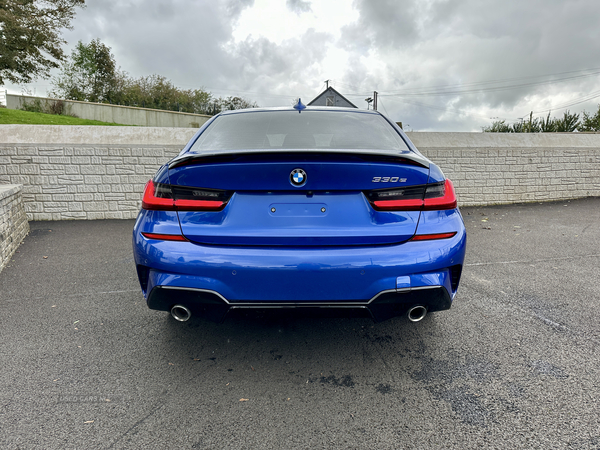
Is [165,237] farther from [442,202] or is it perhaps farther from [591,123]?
[591,123]

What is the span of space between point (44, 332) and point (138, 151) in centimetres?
561

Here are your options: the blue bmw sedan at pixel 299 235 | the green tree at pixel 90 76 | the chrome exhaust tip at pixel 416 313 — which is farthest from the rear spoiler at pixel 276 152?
the green tree at pixel 90 76

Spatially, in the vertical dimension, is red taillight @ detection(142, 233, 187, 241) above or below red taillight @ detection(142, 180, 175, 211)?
below

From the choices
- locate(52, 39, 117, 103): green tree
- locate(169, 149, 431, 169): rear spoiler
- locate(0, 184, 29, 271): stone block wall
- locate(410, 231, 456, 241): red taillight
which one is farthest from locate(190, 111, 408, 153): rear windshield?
locate(52, 39, 117, 103): green tree

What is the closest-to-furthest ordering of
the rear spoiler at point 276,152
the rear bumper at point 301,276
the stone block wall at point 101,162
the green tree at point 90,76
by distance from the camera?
the rear bumper at point 301,276, the rear spoiler at point 276,152, the stone block wall at point 101,162, the green tree at point 90,76

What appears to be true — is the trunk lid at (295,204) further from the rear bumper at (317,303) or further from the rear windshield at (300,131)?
the rear windshield at (300,131)

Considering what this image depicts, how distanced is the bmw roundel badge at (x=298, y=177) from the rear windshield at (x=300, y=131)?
60cm

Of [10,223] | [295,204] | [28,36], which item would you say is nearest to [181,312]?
[295,204]

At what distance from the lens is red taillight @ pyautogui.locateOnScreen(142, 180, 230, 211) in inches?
79.4

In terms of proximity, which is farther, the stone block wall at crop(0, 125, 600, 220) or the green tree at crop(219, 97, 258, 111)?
the green tree at crop(219, 97, 258, 111)

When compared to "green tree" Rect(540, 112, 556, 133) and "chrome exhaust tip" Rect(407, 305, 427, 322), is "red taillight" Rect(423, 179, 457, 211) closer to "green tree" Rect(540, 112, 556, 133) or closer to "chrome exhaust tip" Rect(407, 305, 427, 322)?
"chrome exhaust tip" Rect(407, 305, 427, 322)

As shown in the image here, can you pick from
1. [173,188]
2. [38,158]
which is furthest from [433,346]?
[38,158]

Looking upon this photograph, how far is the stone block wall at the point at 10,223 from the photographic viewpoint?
4766 mm

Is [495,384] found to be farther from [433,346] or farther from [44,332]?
[44,332]
